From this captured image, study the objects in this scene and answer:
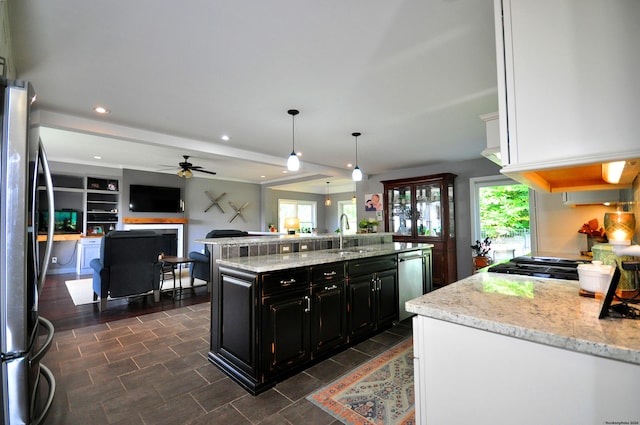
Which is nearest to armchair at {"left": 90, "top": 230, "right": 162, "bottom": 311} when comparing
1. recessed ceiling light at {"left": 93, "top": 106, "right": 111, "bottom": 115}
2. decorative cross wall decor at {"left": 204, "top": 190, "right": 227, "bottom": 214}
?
recessed ceiling light at {"left": 93, "top": 106, "right": 111, "bottom": 115}

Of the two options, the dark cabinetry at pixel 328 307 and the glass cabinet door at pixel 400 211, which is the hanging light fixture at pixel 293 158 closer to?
the dark cabinetry at pixel 328 307

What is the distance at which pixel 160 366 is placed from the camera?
8.17ft

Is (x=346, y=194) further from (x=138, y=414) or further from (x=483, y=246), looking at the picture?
(x=138, y=414)

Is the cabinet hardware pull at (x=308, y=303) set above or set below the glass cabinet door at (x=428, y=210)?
below

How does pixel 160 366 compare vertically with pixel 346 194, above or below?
below

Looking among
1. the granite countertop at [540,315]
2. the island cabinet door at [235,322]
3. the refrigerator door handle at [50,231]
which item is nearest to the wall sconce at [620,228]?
the granite countertop at [540,315]

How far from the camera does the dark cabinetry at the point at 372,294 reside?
9.31ft

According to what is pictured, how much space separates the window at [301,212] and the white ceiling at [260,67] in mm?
6253

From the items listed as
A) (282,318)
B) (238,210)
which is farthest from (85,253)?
(282,318)

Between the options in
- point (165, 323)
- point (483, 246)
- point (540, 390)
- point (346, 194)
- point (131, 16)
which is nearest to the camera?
point (540, 390)

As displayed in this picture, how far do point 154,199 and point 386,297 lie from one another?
644 cm

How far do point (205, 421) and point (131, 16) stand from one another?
246 cm

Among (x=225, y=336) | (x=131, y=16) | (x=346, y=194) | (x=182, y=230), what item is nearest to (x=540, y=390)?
(x=225, y=336)

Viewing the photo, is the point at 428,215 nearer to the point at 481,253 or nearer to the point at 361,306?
the point at 481,253
